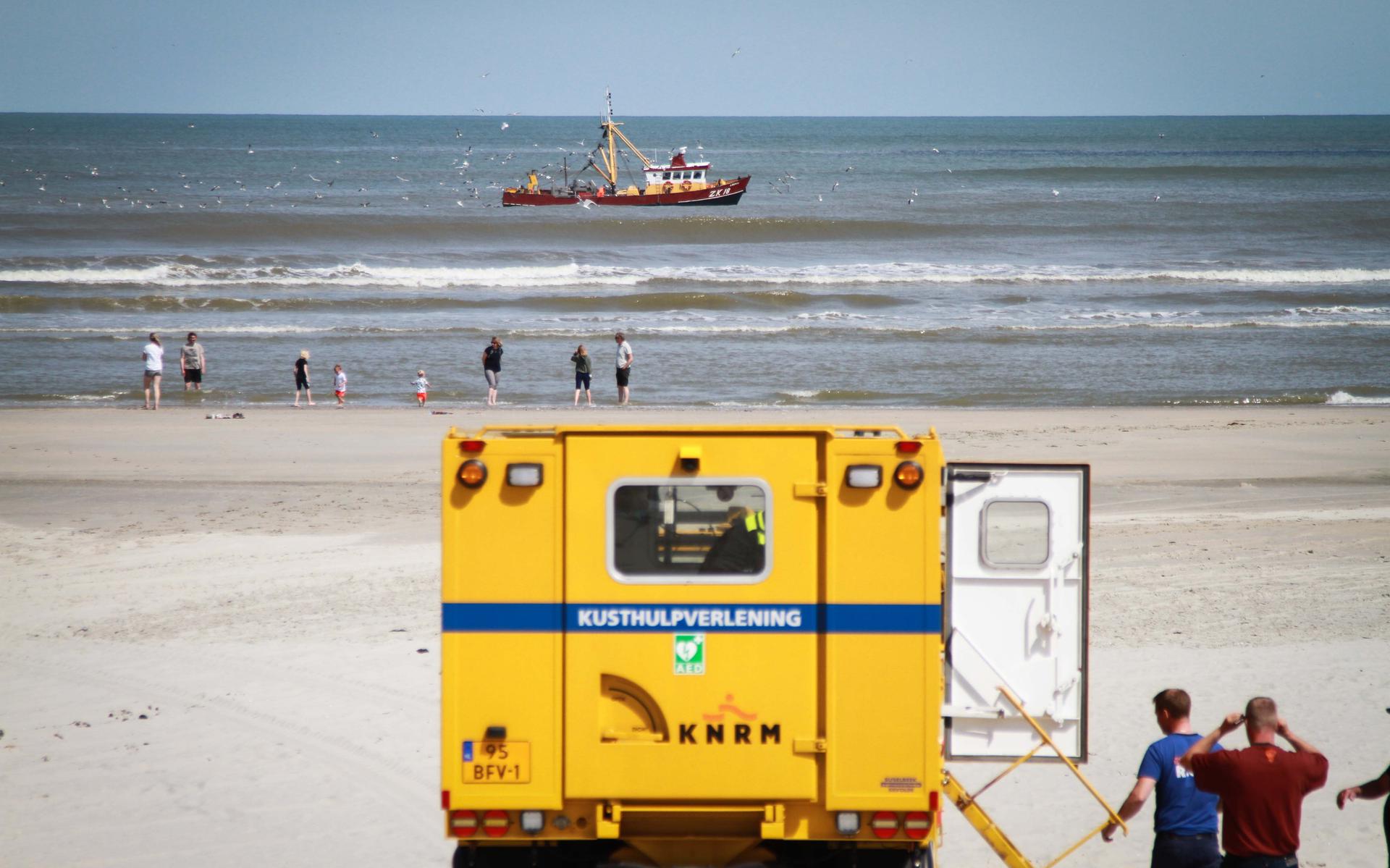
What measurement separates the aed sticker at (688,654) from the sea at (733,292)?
62.3 ft

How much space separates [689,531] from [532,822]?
1.22 metres

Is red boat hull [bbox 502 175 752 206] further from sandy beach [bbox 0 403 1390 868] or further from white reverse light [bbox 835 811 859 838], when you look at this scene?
white reverse light [bbox 835 811 859 838]

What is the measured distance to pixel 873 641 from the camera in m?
4.83

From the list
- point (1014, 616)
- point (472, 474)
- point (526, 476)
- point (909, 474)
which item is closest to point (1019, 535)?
point (1014, 616)

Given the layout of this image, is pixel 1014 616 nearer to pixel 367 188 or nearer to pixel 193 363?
pixel 193 363

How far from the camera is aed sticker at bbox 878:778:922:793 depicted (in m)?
4.82

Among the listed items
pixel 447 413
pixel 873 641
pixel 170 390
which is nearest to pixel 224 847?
pixel 873 641

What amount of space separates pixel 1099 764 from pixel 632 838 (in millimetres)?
4016

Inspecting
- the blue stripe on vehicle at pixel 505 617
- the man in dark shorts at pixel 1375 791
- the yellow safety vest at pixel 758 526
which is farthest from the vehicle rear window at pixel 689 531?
the man in dark shorts at pixel 1375 791

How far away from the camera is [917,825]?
488 centimetres

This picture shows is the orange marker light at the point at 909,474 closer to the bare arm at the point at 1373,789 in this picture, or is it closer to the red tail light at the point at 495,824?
the red tail light at the point at 495,824

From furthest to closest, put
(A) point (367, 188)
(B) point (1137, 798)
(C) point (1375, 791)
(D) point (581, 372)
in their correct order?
(A) point (367, 188) < (D) point (581, 372) < (B) point (1137, 798) < (C) point (1375, 791)

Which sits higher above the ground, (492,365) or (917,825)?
(492,365)

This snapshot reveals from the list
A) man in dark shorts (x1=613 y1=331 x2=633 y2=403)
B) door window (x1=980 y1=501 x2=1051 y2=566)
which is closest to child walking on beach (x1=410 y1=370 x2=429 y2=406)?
man in dark shorts (x1=613 y1=331 x2=633 y2=403)
